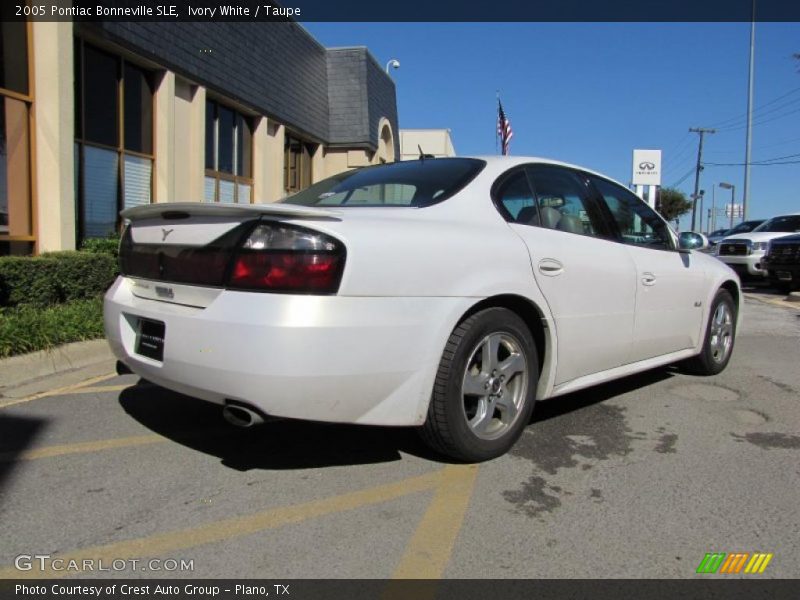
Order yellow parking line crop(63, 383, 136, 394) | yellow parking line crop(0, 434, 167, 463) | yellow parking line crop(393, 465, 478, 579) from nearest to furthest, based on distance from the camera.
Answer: yellow parking line crop(393, 465, 478, 579), yellow parking line crop(0, 434, 167, 463), yellow parking line crop(63, 383, 136, 394)

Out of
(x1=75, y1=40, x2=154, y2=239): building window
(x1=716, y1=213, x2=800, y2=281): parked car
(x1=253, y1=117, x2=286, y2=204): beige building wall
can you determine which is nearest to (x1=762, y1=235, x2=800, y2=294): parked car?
(x1=716, y1=213, x2=800, y2=281): parked car

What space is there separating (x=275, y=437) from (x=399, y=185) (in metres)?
1.61

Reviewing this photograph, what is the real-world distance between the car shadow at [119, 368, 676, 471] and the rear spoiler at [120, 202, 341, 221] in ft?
3.23

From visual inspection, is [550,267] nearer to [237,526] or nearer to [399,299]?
[399,299]

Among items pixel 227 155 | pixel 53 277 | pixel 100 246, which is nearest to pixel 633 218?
pixel 53 277

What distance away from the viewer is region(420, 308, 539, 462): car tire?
291 centimetres

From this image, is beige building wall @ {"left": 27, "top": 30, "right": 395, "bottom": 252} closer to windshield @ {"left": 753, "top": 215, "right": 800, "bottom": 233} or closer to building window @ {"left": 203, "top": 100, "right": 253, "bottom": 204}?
building window @ {"left": 203, "top": 100, "right": 253, "bottom": 204}

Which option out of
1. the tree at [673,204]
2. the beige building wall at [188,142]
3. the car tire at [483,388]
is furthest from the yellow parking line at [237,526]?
the tree at [673,204]

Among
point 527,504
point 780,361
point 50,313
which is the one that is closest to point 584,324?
point 527,504

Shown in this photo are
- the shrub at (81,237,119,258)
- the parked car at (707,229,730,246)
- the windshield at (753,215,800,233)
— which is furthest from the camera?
the parked car at (707,229,730,246)

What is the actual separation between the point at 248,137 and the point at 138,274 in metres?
11.6

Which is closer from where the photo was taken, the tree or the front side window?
the front side window

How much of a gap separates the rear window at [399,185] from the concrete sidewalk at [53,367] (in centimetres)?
235

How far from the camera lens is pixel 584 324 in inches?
143
